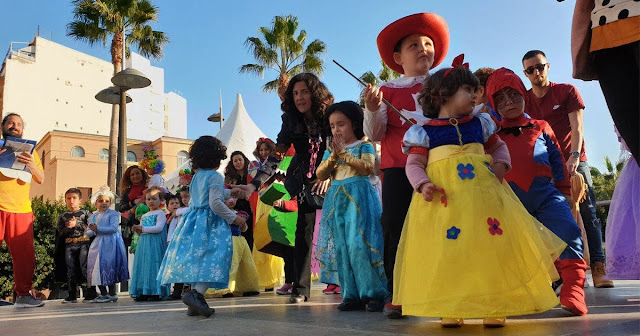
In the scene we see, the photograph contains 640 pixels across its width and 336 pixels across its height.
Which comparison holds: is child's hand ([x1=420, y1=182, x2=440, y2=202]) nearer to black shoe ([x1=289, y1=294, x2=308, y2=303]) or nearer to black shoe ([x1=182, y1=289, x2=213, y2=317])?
black shoe ([x1=182, y1=289, x2=213, y2=317])

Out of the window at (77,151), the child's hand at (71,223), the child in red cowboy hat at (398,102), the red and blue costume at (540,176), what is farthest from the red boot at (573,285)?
the window at (77,151)

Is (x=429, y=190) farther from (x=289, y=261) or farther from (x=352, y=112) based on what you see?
(x=289, y=261)

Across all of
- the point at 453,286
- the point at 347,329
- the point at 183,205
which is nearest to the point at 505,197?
the point at 453,286

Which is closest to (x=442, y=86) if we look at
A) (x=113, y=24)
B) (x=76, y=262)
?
(x=76, y=262)

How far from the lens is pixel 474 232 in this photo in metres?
2.54

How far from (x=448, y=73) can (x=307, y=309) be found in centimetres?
190

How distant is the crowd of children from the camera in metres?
2.52

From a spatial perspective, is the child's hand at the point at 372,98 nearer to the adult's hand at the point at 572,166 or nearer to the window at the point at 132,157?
the adult's hand at the point at 572,166

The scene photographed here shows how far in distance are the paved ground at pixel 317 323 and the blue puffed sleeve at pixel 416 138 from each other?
912 millimetres

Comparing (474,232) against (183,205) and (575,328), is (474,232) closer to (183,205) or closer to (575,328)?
(575,328)

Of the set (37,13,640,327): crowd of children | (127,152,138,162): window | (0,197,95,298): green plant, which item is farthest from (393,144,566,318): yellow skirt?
(127,152,138,162): window

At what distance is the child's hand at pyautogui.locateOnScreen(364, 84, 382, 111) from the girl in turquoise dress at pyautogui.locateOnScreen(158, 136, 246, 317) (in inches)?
53.8

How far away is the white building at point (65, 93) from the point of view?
50.5 metres

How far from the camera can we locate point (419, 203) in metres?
2.79
